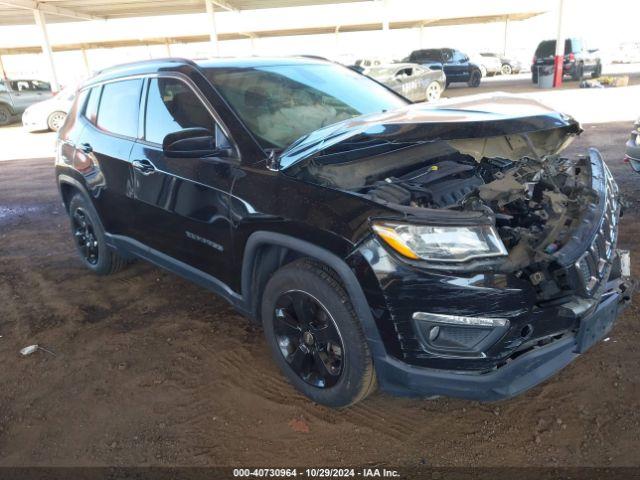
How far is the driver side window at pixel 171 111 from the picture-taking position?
118 inches

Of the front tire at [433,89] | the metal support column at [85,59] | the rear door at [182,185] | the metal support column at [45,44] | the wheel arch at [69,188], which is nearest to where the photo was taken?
the rear door at [182,185]

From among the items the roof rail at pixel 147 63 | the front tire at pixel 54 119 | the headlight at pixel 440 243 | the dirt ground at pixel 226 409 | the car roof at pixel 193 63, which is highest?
the roof rail at pixel 147 63

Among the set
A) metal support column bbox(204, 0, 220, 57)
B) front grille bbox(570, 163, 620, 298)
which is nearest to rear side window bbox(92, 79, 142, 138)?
front grille bbox(570, 163, 620, 298)

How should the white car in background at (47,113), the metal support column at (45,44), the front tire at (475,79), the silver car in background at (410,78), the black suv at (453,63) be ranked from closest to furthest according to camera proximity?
the white car in background at (47,113) < the silver car in background at (410,78) < the metal support column at (45,44) < the black suv at (453,63) < the front tire at (475,79)

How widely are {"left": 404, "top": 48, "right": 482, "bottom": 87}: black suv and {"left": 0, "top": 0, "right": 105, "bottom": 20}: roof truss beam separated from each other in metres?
14.0

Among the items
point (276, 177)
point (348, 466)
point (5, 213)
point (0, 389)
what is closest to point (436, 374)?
point (348, 466)

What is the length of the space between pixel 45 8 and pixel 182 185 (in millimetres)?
18665

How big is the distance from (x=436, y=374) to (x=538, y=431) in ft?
2.39

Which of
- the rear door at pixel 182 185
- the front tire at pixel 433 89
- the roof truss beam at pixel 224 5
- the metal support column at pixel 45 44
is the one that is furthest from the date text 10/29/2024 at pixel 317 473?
the metal support column at pixel 45 44

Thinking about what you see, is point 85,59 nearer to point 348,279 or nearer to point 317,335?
point 317,335

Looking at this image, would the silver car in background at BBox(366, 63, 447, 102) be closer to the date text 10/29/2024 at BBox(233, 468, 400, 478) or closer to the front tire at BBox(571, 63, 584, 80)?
the front tire at BBox(571, 63, 584, 80)

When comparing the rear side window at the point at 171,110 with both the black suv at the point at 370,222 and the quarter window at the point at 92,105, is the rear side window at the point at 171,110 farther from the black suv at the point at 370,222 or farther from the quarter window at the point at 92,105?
the quarter window at the point at 92,105

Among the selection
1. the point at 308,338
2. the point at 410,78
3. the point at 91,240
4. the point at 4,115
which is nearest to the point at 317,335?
the point at 308,338

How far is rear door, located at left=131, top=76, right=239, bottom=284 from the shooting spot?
2842 mm
